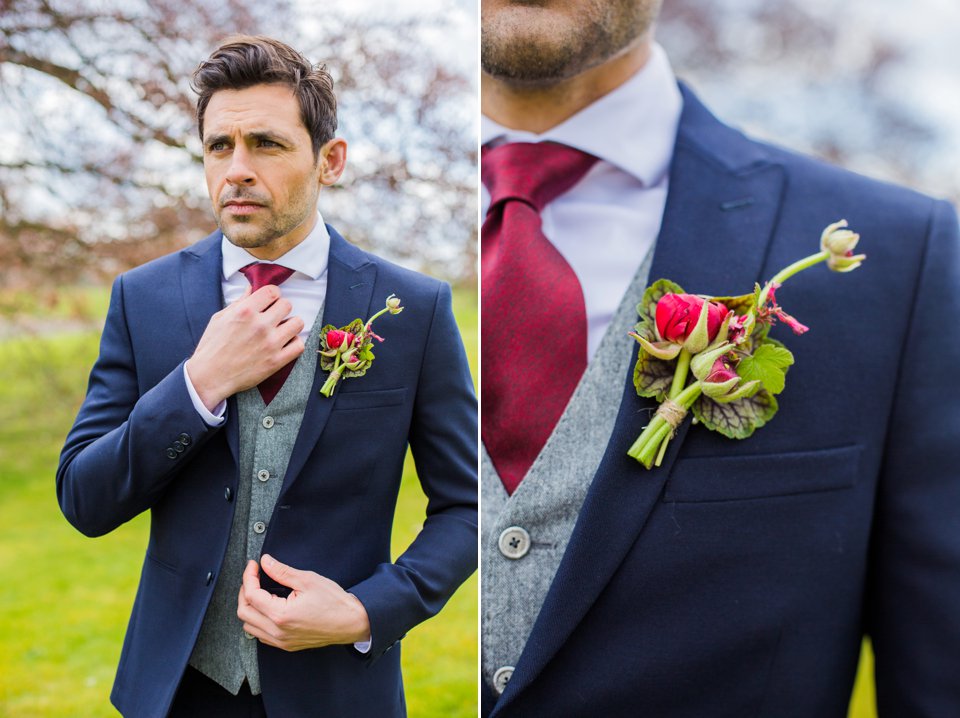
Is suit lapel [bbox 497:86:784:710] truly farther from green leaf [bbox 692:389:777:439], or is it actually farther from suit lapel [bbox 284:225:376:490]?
suit lapel [bbox 284:225:376:490]

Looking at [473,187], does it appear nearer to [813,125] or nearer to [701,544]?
[701,544]

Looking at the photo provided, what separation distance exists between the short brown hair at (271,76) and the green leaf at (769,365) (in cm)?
63

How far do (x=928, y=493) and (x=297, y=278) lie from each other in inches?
35.7

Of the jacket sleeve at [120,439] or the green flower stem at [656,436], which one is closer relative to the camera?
the jacket sleeve at [120,439]

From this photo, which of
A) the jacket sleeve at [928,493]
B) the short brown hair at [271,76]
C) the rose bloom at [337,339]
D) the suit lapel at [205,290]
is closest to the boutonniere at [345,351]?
the rose bloom at [337,339]

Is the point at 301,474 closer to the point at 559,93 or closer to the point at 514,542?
the point at 514,542

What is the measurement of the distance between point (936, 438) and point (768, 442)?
24cm

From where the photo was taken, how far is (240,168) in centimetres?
101

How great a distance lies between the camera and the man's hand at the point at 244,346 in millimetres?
973

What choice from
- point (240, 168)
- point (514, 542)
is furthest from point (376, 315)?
point (514, 542)

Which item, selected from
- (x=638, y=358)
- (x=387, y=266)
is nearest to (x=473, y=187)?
(x=387, y=266)

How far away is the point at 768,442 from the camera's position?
1.09 m

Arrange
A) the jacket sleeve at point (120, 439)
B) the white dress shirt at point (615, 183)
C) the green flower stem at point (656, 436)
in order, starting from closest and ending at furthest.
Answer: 1. the jacket sleeve at point (120, 439)
2. the green flower stem at point (656, 436)
3. the white dress shirt at point (615, 183)

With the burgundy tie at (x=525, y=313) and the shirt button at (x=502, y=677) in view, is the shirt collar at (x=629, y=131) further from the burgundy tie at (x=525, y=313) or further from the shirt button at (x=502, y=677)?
the shirt button at (x=502, y=677)
